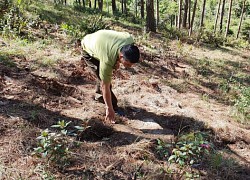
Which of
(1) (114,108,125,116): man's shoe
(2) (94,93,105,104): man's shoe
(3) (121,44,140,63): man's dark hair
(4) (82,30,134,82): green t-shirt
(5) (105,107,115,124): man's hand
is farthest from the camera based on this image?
(2) (94,93,105,104): man's shoe

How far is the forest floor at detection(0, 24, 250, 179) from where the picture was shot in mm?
3010

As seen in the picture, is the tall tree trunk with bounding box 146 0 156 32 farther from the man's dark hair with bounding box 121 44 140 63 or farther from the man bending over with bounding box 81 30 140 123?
the man's dark hair with bounding box 121 44 140 63

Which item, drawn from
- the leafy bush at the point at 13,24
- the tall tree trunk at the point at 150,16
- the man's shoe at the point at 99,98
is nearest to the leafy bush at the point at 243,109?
the man's shoe at the point at 99,98

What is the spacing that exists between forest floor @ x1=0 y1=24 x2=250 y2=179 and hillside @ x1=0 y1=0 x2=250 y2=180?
0.03 feet

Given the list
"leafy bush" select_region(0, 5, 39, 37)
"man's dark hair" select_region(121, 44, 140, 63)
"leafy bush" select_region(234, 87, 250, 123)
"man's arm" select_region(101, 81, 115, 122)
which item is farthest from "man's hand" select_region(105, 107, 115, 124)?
"leafy bush" select_region(0, 5, 39, 37)

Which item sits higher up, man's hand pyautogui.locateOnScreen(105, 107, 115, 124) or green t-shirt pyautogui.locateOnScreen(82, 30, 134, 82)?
green t-shirt pyautogui.locateOnScreen(82, 30, 134, 82)

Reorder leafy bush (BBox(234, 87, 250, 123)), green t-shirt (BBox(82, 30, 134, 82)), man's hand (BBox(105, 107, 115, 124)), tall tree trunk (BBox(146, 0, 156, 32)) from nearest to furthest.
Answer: green t-shirt (BBox(82, 30, 134, 82)), man's hand (BBox(105, 107, 115, 124)), leafy bush (BBox(234, 87, 250, 123)), tall tree trunk (BBox(146, 0, 156, 32))

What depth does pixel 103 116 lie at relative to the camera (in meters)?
4.00

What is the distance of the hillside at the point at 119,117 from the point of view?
3006 mm

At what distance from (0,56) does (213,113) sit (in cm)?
378

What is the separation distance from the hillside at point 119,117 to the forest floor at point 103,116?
0.03 feet

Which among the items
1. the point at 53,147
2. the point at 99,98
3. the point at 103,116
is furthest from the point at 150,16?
the point at 53,147

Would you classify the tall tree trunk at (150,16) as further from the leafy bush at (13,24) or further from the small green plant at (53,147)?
the small green plant at (53,147)

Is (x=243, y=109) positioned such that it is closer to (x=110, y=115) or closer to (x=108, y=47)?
(x=110, y=115)
